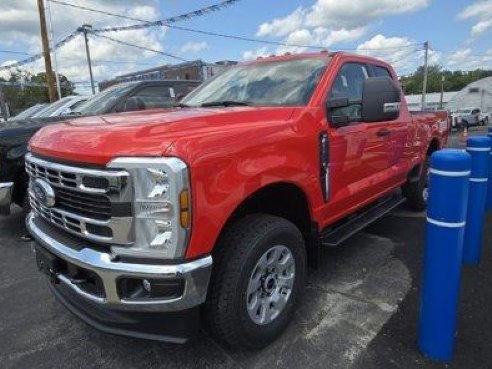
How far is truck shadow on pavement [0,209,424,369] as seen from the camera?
2.72 m

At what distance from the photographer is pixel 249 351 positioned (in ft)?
9.05

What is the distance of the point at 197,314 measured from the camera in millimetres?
2348

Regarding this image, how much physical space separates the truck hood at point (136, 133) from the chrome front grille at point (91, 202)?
9cm

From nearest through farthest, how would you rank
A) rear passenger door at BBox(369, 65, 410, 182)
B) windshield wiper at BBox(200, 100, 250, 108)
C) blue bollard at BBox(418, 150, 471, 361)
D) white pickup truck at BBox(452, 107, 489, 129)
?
blue bollard at BBox(418, 150, 471, 361) → windshield wiper at BBox(200, 100, 250, 108) → rear passenger door at BBox(369, 65, 410, 182) → white pickup truck at BBox(452, 107, 489, 129)

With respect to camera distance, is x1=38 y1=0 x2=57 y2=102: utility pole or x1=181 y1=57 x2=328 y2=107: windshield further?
x1=38 y1=0 x2=57 y2=102: utility pole

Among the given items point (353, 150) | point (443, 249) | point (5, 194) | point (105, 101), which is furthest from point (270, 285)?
point (105, 101)

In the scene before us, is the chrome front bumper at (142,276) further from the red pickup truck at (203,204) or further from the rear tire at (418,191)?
the rear tire at (418,191)

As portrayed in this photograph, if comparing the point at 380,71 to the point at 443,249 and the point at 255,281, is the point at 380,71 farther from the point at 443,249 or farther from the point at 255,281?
the point at 255,281

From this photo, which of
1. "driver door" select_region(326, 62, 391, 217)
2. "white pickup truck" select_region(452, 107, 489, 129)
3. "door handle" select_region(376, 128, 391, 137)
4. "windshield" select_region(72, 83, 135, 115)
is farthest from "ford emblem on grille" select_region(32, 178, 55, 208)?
"white pickup truck" select_region(452, 107, 489, 129)

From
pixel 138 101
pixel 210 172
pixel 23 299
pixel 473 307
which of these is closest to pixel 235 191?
pixel 210 172

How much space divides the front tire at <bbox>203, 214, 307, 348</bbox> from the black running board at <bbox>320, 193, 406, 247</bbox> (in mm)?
573

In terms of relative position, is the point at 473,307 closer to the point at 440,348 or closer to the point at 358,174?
the point at 440,348

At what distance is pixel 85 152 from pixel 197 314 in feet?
3.48

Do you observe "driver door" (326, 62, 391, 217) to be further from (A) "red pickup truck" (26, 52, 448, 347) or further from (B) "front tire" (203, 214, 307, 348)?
(B) "front tire" (203, 214, 307, 348)
